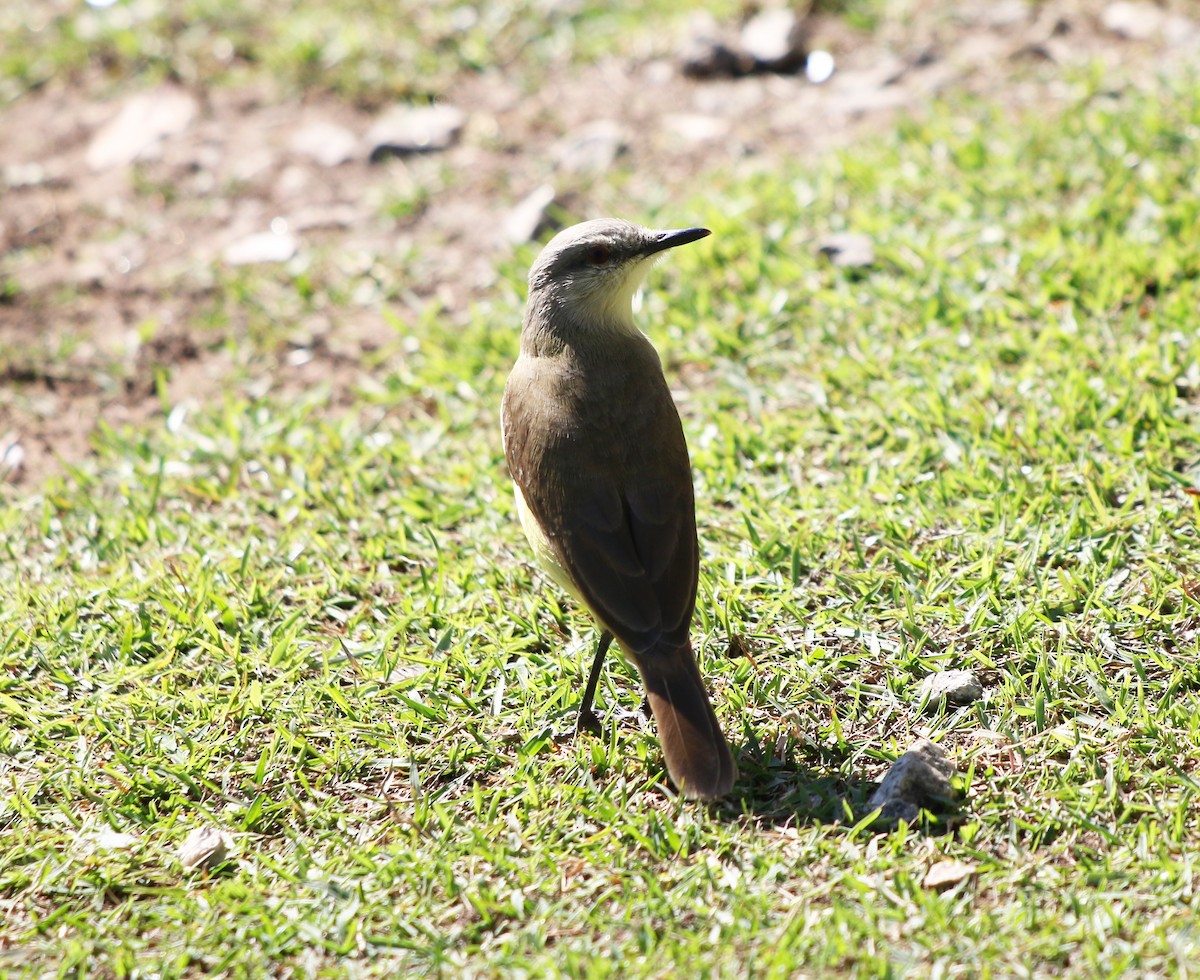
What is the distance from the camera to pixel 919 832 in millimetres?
3705

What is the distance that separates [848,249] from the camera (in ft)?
22.2

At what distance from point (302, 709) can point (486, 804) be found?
2.66ft

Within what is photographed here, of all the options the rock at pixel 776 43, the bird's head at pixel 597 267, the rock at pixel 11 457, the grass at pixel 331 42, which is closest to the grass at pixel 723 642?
the rock at pixel 11 457

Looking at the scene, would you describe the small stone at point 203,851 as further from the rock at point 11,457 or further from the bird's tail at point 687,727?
the rock at point 11,457

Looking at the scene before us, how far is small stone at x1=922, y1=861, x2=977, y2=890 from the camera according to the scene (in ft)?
11.6

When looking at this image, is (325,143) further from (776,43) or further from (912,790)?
(912,790)

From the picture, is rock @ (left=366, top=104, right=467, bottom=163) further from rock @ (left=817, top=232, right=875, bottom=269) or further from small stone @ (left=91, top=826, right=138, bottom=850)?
small stone @ (left=91, top=826, right=138, bottom=850)

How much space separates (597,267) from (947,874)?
2485mm

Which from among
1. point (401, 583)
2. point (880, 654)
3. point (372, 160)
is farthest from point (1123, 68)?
point (401, 583)

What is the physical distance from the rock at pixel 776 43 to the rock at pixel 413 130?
6.43 ft

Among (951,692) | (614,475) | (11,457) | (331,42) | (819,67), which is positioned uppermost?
(331,42)

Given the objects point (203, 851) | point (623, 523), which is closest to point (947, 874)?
point (623, 523)

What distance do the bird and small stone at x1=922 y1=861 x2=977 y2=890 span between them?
593mm

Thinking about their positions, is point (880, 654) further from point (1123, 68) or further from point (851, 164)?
point (1123, 68)
